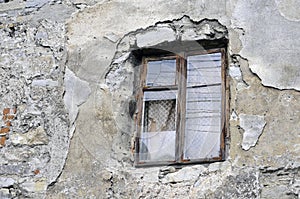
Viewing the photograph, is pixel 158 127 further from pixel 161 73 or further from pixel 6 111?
pixel 6 111

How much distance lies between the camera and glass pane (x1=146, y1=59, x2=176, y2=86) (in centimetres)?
522

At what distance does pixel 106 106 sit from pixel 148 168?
0.53m

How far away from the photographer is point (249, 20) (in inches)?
199

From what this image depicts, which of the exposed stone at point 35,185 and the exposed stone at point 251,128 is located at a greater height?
the exposed stone at point 251,128

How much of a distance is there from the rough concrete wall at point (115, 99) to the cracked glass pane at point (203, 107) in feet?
0.46

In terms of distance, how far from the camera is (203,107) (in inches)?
199

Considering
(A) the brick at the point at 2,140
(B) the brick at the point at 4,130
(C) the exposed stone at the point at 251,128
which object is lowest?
(A) the brick at the point at 2,140

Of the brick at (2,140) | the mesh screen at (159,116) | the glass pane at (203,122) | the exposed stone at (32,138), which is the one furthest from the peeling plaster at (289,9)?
the brick at (2,140)

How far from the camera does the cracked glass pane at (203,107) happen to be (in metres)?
4.95

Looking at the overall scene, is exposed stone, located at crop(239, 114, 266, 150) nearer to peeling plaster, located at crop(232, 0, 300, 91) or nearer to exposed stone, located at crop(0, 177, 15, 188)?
peeling plaster, located at crop(232, 0, 300, 91)

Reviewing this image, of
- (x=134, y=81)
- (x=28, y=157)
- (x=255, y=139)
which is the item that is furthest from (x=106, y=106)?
(x=255, y=139)

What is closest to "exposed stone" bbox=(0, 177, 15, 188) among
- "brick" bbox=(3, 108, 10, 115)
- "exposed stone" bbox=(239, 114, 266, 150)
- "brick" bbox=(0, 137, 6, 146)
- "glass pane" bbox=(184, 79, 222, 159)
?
"brick" bbox=(0, 137, 6, 146)

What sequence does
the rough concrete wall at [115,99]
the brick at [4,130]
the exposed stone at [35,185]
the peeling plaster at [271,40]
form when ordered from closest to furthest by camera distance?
1. the rough concrete wall at [115,99]
2. the peeling plaster at [271,40]
3. the exposed stone at [35,185]
4. the brick at [4,130]

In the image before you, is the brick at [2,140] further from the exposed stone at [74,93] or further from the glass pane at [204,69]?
the glass pane at [204,69]
